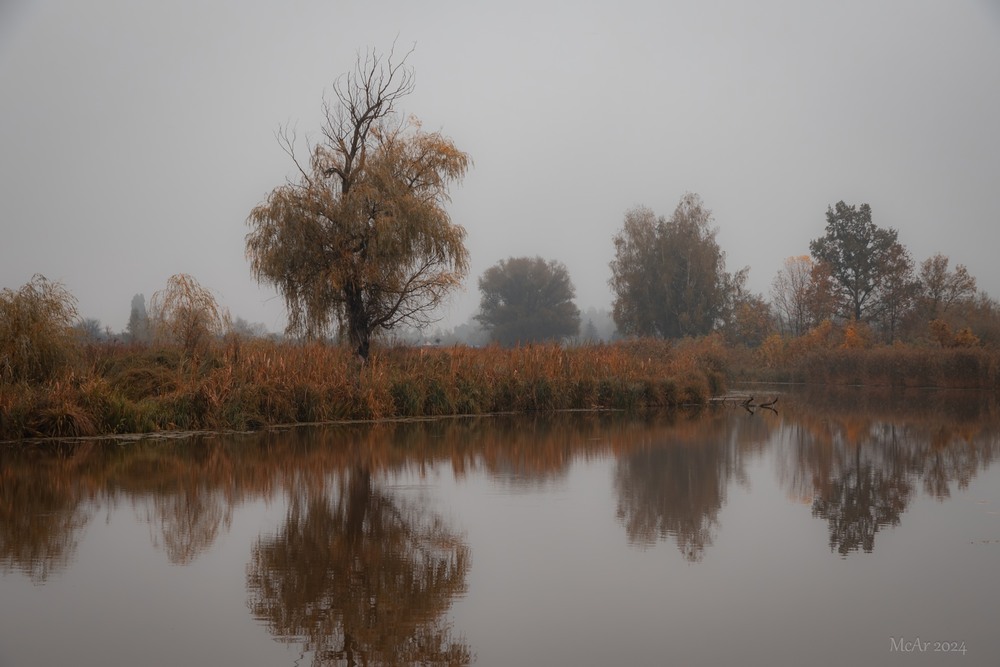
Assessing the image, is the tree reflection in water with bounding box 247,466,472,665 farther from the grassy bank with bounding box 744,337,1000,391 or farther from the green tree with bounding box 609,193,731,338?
the green tree with bounding box 609,193,731,338

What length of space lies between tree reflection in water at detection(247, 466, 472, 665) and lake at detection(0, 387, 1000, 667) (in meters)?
0.03

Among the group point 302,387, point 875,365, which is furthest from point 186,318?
point 875,365

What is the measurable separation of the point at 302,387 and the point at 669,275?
41.6 metres

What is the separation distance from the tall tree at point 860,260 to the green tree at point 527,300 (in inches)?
956

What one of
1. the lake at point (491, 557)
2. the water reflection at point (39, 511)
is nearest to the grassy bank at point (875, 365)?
the lake at point (491, 557)

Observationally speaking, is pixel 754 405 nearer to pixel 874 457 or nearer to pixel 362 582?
pixel 874 457

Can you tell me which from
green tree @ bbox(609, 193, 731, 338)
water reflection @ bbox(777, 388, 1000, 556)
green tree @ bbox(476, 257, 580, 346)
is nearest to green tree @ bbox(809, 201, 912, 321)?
green tree @ bbox(609, 193, 731, 338)

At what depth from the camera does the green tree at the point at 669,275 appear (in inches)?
2296

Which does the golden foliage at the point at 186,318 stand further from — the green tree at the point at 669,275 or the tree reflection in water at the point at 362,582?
the green tree at the point at 669,275

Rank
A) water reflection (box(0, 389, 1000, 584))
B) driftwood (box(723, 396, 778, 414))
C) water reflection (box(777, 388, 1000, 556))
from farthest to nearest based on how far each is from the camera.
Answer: driftwood (box(723, 396, 778, 414)), water reflection (box(777, 388, 1000, 556)), water reflection (box(0, 389, 1000, 584))

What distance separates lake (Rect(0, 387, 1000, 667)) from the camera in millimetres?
6062

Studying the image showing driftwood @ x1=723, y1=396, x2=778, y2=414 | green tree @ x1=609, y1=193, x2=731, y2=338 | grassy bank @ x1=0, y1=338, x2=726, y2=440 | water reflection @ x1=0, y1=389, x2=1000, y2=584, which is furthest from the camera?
green tree @ x1=609, y1=193, x2=731, y2=338

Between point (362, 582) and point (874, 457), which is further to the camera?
point (874, 457)

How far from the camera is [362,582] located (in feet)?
23.9
